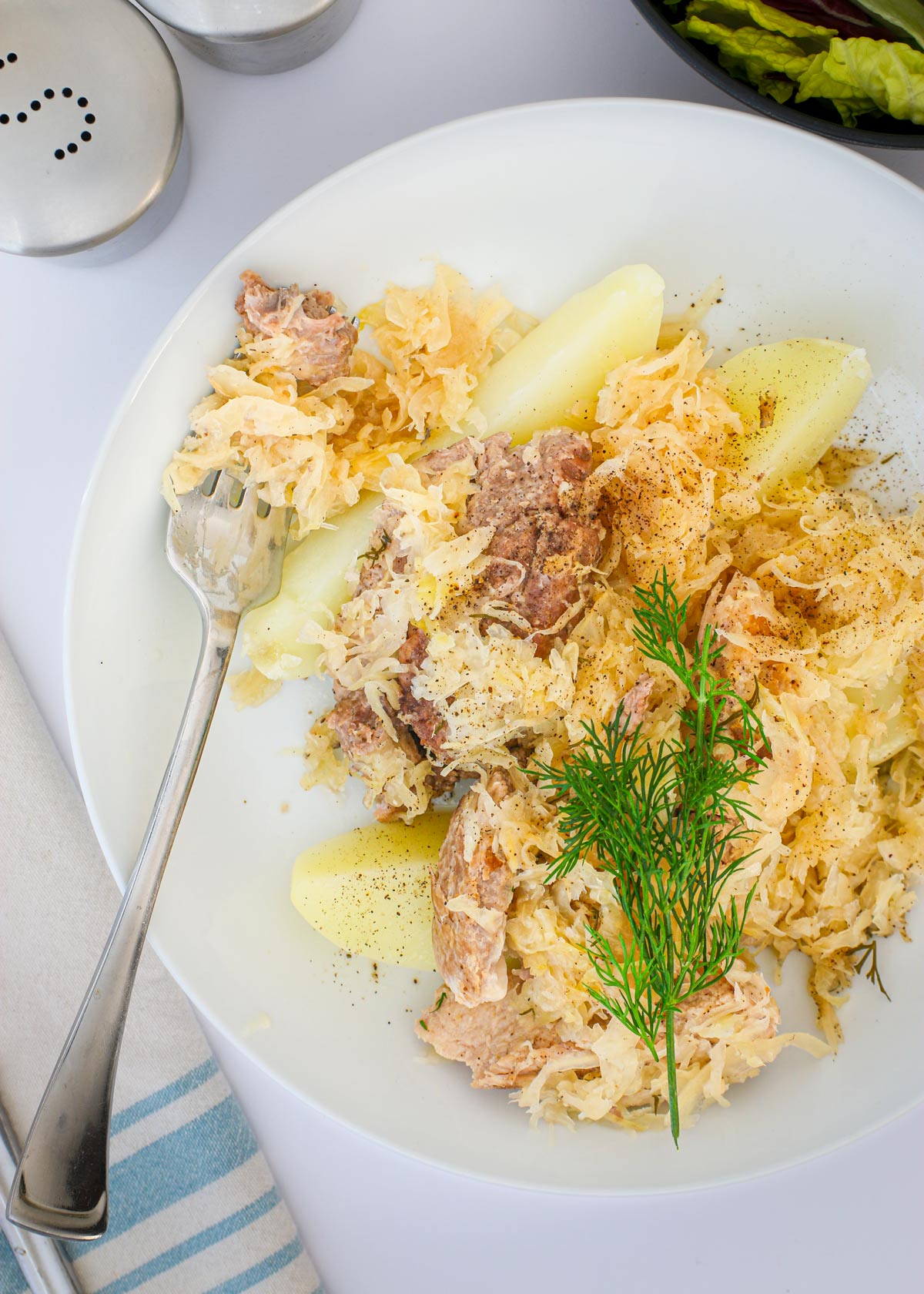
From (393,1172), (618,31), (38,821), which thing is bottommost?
(393,1172)

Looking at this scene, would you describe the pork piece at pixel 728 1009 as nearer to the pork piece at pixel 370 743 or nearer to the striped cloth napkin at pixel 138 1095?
the pork piece at pixel 370 743

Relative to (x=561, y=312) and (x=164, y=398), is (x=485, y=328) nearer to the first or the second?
(x=561, y=312)

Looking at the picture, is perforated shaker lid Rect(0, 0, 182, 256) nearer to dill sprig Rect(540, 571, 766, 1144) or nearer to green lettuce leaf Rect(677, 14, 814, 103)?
green lettuce leaf Rect(677, 14, 814, 103)

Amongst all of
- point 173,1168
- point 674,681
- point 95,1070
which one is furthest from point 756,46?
point 173,1168

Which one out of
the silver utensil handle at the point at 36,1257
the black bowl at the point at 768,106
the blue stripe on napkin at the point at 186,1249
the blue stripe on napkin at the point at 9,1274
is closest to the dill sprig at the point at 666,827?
the black bowl at the point at 768,106

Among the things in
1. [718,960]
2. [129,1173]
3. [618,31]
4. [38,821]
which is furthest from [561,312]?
[129,1173]

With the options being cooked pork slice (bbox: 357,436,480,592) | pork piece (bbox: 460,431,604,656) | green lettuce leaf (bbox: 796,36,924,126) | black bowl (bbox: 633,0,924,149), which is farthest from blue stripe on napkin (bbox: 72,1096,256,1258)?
green lettuce leaf (bbox: 796,36,924,126)
